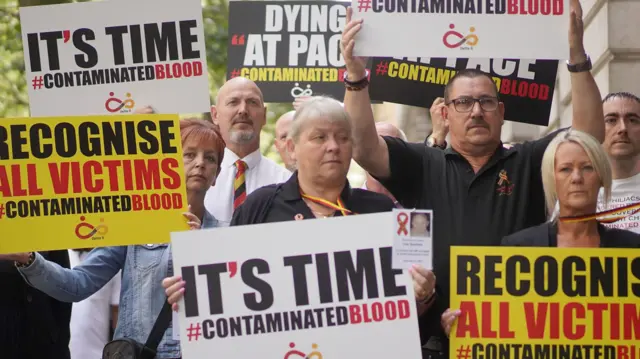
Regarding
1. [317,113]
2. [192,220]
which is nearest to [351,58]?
[317,113]

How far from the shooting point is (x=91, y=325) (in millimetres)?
8602

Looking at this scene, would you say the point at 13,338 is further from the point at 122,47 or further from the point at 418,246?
the point at 418,246

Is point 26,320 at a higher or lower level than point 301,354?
higher

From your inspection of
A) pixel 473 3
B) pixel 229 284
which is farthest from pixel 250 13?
A: pixel 229 284

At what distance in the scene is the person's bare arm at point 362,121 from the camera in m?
6.75

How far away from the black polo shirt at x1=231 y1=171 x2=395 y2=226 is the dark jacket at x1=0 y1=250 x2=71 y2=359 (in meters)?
1.57

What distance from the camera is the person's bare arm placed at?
675 centimetres

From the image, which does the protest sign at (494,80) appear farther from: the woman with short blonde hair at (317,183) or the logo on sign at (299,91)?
the woman with short blonde hair at (317,183)

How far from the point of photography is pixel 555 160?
6.38 meters

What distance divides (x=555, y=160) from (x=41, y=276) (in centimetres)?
250

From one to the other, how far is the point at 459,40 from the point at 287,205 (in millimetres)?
1343

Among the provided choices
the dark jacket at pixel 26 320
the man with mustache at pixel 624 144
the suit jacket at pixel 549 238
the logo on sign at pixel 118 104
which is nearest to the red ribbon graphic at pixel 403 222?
the suit jacket at pixel 549 238

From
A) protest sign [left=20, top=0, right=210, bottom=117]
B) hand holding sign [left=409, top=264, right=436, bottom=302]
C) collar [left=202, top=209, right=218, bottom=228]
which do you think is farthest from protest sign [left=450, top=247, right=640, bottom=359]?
protest sign [left=20, top=0, right=210, bottom=117]

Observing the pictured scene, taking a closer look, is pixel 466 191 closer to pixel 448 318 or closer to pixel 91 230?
pixel 448 318
